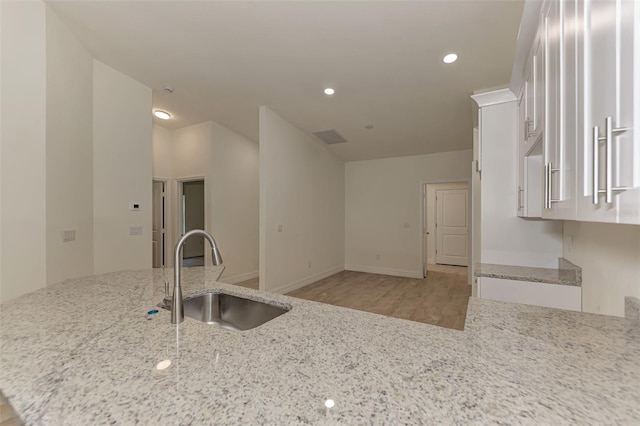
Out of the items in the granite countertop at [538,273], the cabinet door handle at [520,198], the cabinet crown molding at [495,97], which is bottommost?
the granite countertop at [538,273]

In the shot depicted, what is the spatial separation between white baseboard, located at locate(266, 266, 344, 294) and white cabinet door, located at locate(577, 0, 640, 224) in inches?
146

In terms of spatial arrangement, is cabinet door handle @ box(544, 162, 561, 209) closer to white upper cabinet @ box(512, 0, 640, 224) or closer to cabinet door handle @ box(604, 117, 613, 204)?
white upper cabinet @ box(512, 0, 640, 224)

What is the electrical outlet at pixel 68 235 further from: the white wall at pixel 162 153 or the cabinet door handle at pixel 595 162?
the cabinet door handle at pixel 595 162

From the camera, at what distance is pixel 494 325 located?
987mm

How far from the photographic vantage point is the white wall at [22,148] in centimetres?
198

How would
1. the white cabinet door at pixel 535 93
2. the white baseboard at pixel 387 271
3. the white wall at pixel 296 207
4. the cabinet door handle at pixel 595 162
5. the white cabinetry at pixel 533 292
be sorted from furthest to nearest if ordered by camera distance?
1. the white baseboard at pixel 387 271
2. the white wall at pixel 296 207
3. the white cabinetry at pixel 533 292
4. the white cabinet door at pixel 535 93
5. the cabinet door handle at pixel 595 162

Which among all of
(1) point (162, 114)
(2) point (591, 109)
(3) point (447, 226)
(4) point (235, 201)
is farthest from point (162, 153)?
(3) point (447, 226)

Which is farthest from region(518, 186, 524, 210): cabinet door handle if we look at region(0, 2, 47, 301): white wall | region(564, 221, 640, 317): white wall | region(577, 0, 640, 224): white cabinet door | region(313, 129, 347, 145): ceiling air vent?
region(0, 2, 47, 301): white wall

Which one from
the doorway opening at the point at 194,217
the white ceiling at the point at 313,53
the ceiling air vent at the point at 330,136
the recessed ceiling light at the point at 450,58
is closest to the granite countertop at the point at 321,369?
the white ceiling at the point at 313,53

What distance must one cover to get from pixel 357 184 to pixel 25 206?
5.02m

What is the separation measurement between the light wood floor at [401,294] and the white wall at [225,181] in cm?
54

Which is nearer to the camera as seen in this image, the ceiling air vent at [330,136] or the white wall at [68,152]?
the white wall at [68,152]

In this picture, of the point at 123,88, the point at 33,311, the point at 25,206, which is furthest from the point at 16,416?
the point at 123,88

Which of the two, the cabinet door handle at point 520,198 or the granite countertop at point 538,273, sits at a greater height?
the cabinet door handle at point 520,198
